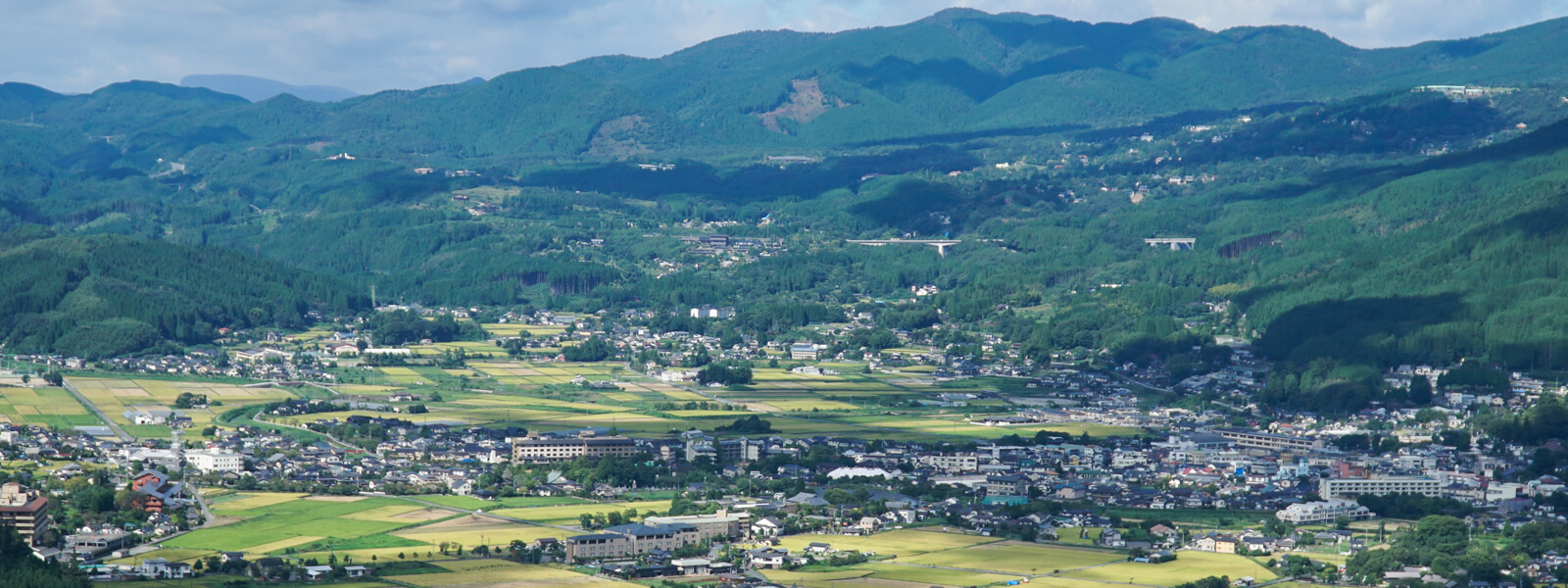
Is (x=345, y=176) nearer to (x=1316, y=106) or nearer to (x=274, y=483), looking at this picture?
(x=1316, y=106)

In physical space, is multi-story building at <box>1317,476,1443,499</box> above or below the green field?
above

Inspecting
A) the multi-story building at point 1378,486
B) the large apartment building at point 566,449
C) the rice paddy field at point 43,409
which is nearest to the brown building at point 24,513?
the large apartment building at point 566,449

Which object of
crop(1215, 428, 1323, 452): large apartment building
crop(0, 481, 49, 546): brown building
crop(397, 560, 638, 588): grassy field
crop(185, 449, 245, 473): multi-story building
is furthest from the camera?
crop(1215, 428, 1323, 452): large apartment building

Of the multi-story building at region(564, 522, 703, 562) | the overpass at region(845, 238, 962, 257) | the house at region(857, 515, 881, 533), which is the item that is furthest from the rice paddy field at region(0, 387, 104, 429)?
the overpass at region(845, 238, 962, 257)

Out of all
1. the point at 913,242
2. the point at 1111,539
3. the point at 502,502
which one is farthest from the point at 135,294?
the point at 1111,539

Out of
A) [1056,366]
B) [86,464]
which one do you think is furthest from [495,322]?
[86,464]

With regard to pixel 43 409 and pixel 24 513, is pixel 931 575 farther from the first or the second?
pixel 43 409

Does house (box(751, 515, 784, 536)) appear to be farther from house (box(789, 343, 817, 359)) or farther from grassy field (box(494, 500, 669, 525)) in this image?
house (box(789, 343, 817, 359))
